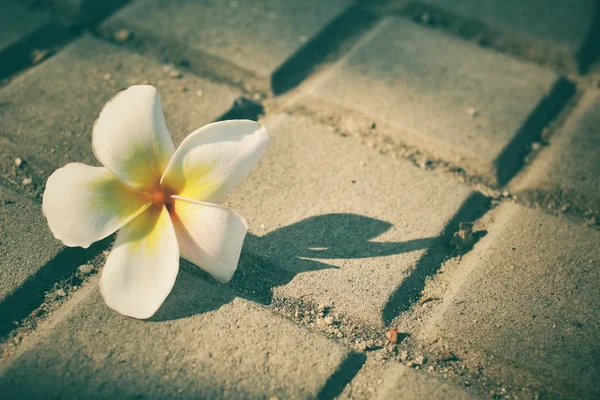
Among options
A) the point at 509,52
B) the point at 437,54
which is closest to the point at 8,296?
the point at 437,54

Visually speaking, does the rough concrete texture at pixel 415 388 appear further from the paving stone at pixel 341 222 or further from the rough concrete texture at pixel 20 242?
the rough concrete texture at pixel 20 242

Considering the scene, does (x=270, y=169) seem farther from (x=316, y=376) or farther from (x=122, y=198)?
(x=316, y=376)


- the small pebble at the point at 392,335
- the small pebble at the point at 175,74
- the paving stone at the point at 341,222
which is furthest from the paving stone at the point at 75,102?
the small pebble at the point at 392,335

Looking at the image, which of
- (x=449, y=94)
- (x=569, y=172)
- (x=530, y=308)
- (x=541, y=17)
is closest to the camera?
(x=530, y=308)

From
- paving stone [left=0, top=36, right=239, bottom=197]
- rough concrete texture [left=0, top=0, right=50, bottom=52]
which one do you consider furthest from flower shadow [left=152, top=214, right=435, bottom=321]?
rough concrete texture [left=0, top=0, right=50, bottom=52]

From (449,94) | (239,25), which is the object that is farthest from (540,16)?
(239,25)

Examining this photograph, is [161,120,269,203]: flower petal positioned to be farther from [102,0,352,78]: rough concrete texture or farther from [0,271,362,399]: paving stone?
[102,0,352,78]: rough concrete texture

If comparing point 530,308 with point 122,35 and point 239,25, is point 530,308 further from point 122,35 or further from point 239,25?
point 122,35
